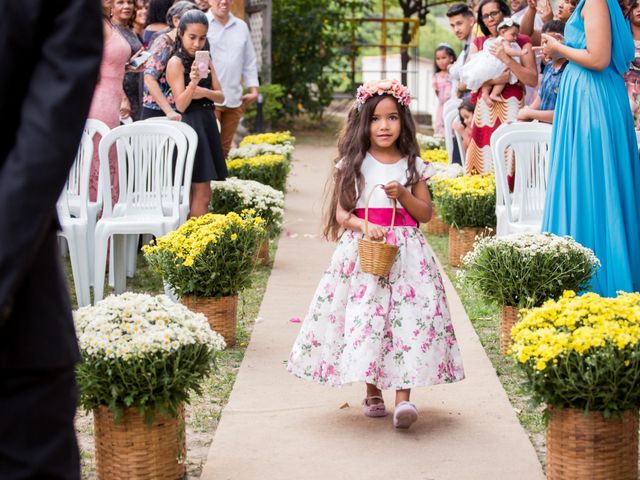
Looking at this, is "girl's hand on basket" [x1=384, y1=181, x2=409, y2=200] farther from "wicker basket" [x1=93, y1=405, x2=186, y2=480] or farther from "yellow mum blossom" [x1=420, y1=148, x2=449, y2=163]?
"yellow mum blossom" [x1=420, y1=148, x2=449, y2=163]

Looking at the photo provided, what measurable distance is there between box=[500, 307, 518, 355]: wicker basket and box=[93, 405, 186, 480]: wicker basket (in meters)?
2.22

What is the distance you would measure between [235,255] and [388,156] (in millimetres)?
1362

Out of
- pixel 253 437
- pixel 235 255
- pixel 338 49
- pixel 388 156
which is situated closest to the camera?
pixel 253 437

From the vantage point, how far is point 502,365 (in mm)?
5492

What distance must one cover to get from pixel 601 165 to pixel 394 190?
184 cm

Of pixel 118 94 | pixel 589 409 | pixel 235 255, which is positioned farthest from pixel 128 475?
pixel 118 94

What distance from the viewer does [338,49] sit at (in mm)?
20797

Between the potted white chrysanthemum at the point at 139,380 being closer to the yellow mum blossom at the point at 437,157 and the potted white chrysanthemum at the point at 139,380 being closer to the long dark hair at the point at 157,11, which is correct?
the long dark hair at the point at 157,11

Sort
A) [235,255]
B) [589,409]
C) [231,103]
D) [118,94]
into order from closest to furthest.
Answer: [589,409] → [235,255] → [118,94] → [231,103]

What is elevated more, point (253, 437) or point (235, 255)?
point (235, 255)

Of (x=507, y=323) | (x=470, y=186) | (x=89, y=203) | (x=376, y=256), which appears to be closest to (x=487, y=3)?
(x=470, y=186)

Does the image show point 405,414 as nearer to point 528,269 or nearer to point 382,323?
point 382,323

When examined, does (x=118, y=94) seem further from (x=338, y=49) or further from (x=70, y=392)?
(x=338, y=49)

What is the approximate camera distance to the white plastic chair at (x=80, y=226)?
636 cm
